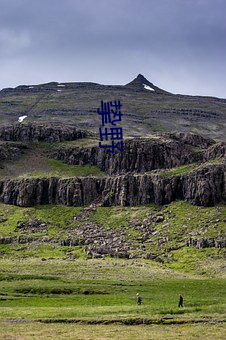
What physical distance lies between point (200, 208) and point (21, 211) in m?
75.2

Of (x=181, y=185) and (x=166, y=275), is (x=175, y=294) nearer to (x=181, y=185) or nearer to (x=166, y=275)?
(x=166, y=275)

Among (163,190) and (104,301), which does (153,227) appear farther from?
(104,301)

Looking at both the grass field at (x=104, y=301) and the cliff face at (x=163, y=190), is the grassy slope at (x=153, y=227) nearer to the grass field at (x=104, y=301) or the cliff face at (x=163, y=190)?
the cliff face at (x=163, y=190)

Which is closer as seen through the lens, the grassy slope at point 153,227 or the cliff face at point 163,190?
the grassy slope at point 153,227

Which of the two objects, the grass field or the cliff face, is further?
the cliff face

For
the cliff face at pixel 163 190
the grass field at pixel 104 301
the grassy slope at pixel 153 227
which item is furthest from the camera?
the cliff face at pixel 163 190

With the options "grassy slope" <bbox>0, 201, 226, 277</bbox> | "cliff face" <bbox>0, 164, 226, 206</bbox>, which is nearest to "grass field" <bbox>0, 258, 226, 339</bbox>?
"grassy slope" <bbox>0, 201, 226, 277</bbox>

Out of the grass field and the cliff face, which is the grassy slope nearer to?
the cliff face

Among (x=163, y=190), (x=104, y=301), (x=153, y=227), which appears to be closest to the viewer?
(x=104, y=301)

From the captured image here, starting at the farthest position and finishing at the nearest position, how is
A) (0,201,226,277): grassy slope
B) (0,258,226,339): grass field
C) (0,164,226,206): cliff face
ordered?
(0,164,226,206): cliff face < (0,201,226,277): grassy slope < (0,258,226,339): grass field

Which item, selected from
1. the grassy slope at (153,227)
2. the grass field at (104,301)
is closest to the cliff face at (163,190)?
the grassy slope at (153,227)

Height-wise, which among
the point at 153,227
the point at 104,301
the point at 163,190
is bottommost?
the point at 153,227

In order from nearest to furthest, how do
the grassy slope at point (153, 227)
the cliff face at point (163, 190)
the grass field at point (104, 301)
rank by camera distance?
the grass field at point (104, 301), the grassy slope at point (153, 227), the cliff face at point (163, 190)

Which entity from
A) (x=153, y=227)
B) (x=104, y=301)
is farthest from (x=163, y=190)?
(x=104, y=301)
